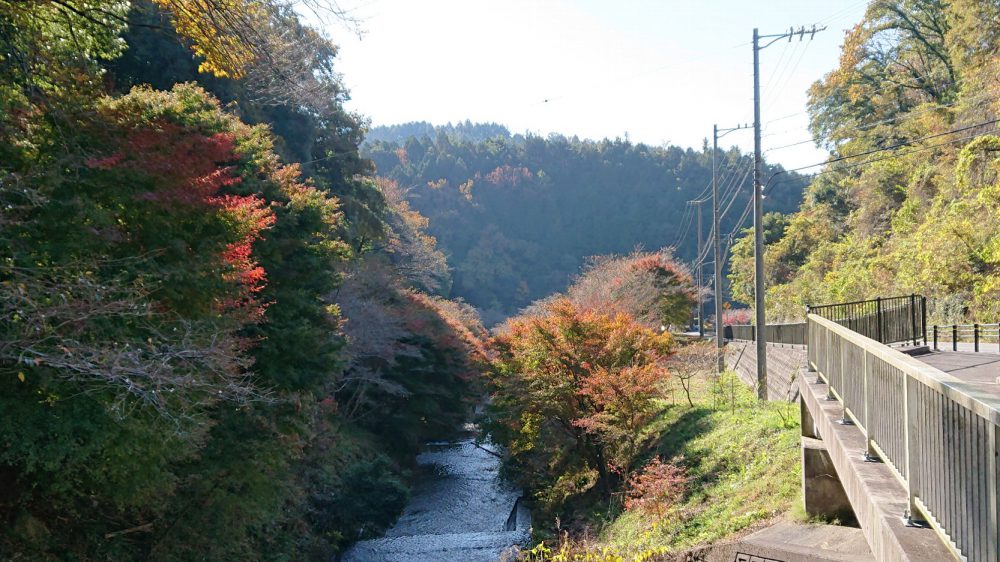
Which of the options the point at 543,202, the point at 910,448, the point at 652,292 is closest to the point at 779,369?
the point at 910,448

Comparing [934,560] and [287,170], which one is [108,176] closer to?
[287,170]

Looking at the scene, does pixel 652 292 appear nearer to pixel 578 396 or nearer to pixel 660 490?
pixel 578 396

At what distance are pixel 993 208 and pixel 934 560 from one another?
22.7 m

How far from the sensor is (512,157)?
353ft

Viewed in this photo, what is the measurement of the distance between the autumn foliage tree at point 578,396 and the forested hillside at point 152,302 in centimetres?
654

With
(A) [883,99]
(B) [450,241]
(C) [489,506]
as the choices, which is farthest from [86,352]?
(B) [450,241]

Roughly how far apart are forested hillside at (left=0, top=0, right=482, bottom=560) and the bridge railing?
578 cm

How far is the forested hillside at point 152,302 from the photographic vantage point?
294 inches

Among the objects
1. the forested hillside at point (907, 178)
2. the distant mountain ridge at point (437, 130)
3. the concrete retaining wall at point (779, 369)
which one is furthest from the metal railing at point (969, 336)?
the distant mountain ridge at point (437, 130)

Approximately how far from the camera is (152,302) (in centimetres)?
920

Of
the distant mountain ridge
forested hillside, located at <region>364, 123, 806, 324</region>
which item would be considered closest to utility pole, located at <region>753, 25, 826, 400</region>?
forested hillside, located at <region>364, 123, 806, 324</region>

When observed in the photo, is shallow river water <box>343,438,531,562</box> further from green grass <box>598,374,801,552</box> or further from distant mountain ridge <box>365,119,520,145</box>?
distant mountain ridge <box>365,119,520,145</box>

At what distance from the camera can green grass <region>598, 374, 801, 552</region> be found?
10.4 metres

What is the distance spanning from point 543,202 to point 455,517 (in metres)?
79.9
